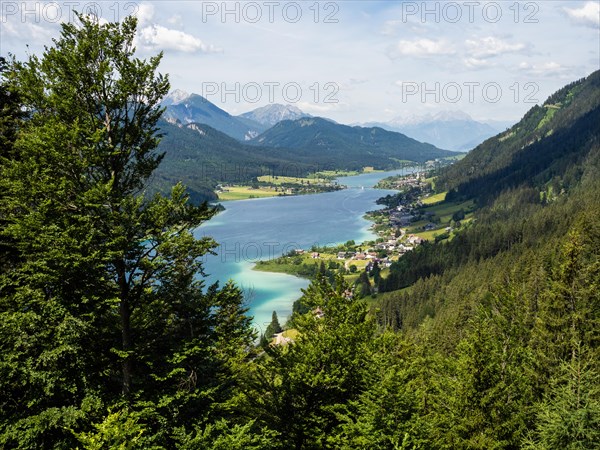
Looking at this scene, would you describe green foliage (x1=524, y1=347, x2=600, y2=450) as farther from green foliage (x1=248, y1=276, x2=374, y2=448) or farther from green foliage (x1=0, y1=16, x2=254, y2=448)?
green foliage (x1=0, y1=16, x2=254, y2=448)

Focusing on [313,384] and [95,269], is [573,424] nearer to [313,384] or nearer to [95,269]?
[313,384]

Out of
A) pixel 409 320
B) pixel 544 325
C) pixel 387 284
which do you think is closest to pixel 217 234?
pixel 387 284

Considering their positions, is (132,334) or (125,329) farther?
(132,334)

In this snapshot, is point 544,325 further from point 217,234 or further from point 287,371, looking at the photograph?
point 217,234

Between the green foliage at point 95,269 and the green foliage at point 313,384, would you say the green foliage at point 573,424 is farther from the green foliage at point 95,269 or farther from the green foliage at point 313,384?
the green foliage at point 95,269

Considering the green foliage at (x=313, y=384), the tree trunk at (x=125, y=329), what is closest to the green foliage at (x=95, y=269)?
the tree trunk at (x=125, y=329)

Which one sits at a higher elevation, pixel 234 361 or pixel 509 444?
pixel 234 361

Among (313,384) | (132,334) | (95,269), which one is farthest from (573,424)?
(95,269)

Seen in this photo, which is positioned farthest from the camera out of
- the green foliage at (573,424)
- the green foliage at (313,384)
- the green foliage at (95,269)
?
the green foliage at (313,384)

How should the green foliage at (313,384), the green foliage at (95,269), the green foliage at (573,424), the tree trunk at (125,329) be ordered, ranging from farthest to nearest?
the green foliage at (313,384)
the green foliage at (573,424)
the tree trunk at (125,329)
the green foliage at (95,269)

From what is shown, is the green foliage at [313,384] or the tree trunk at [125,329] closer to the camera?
the tree trunk at [125,329]

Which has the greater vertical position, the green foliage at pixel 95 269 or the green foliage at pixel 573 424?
the green foliage at pixel 95 269
